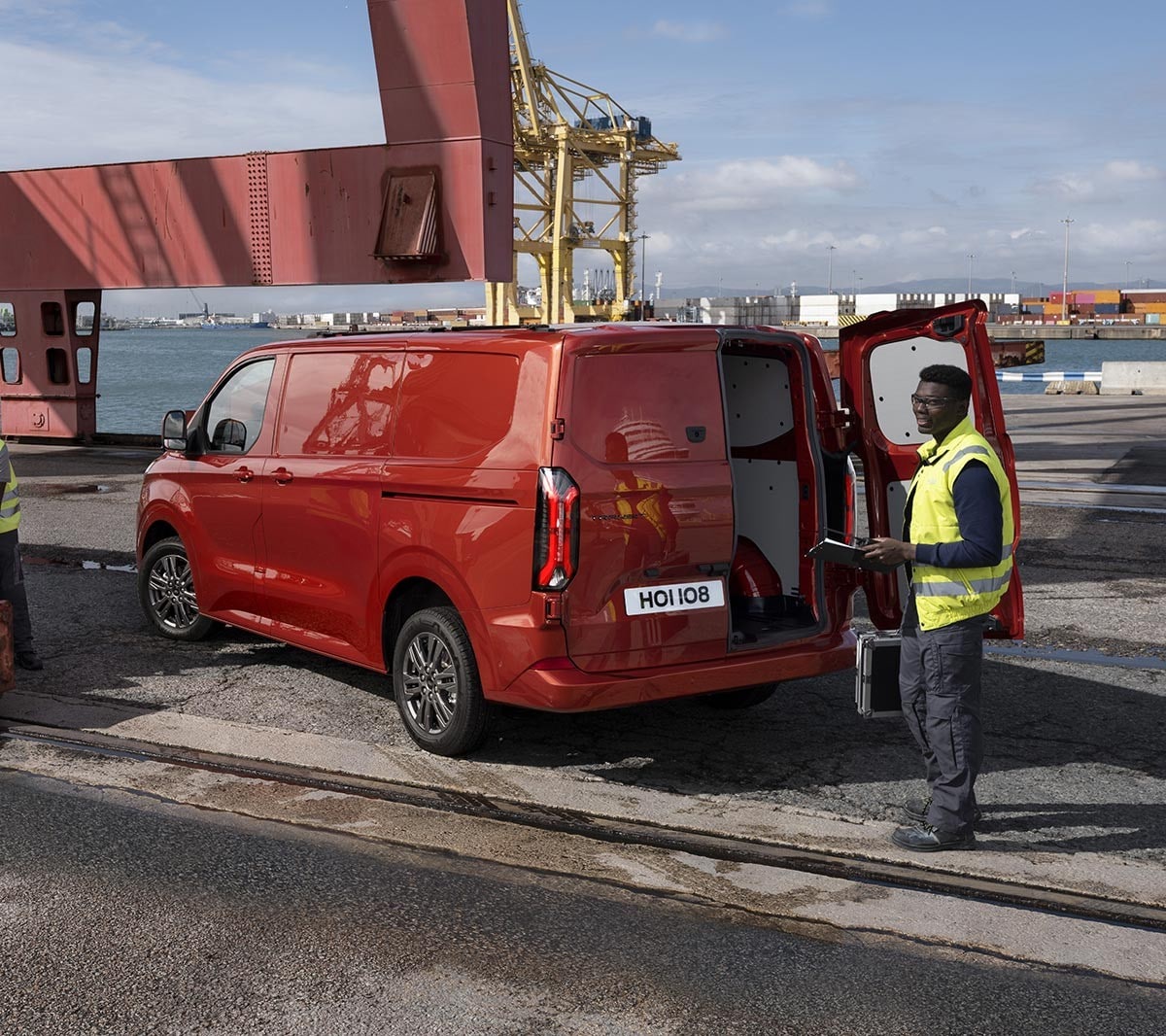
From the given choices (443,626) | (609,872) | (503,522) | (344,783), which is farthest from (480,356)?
(609,872)

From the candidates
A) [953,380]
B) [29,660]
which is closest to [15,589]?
[29,660]

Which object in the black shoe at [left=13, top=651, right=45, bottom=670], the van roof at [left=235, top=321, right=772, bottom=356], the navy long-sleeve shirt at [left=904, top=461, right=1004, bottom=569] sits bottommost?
the black shoe at [left=13, top=651, right=45, bottom=670]

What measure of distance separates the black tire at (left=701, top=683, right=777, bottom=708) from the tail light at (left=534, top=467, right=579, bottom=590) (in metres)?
1.66

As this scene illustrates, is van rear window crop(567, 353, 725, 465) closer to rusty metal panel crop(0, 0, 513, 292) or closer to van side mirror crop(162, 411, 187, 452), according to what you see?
van side mirror crop(162, 411, 187, 452)

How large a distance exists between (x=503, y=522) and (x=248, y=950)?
80.7 inches

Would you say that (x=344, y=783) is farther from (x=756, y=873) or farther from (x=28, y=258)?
(x=28, y=258)

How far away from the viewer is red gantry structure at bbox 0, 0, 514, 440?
54.1 feet

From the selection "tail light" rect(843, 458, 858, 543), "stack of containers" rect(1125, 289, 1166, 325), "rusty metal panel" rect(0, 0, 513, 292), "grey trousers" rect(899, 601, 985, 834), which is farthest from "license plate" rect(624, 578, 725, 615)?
"stack of containers" rect(1125, 289, 1166, 325)

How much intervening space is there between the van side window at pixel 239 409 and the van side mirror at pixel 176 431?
151 millimetres

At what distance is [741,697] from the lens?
6703 millimetres

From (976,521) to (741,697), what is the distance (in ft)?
7.57

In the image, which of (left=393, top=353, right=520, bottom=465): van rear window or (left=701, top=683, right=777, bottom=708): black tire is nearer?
(left=393, top=353, right=520, bottom=465): van rear window

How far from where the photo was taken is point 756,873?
183 inches

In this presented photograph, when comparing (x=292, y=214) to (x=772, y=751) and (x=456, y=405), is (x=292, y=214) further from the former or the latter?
(x=772, y=751)
